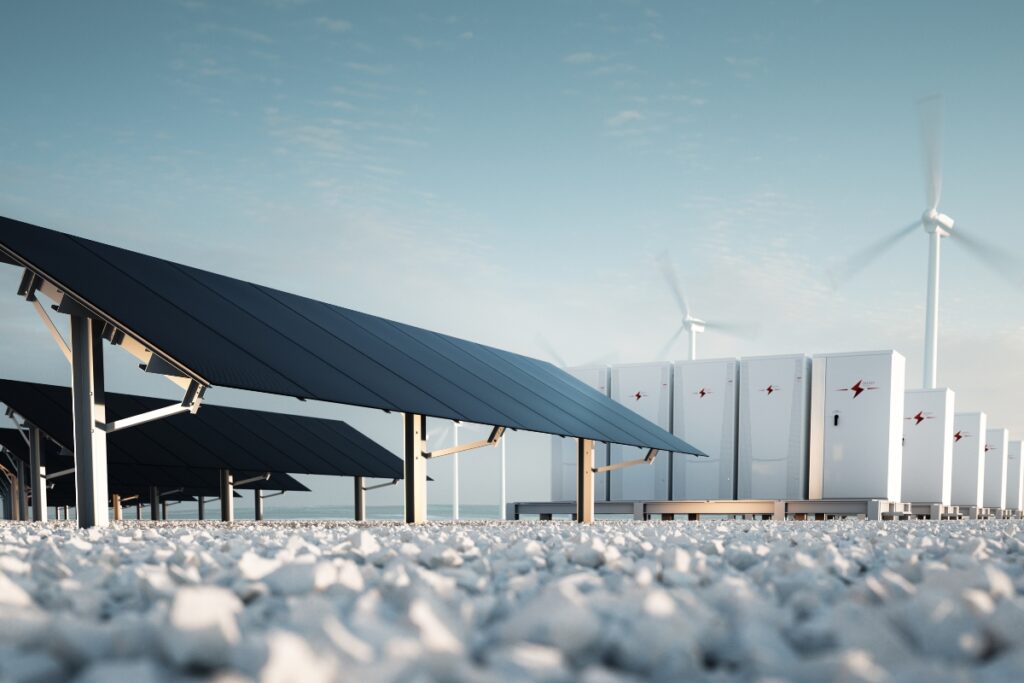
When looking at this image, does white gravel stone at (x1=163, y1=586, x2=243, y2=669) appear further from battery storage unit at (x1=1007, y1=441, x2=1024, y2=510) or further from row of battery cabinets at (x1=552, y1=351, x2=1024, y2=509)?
battery storage unit at (x1=1007, y1=441, x2=1024, y2=510)

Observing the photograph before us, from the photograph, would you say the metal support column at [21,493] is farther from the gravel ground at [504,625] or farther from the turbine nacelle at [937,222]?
the turbine nacelle at [937,222]

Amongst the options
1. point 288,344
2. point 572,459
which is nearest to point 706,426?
point 572,459

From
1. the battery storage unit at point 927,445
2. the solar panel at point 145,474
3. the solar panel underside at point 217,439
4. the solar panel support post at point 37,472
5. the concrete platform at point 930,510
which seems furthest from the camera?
the battery storage unit at point 927,445

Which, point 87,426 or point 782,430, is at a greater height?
point 87,426

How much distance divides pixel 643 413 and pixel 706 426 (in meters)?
2.04

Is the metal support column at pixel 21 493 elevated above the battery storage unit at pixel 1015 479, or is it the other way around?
the metal support column at pixel 21 493

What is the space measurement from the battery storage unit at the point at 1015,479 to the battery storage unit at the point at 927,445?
27.9m

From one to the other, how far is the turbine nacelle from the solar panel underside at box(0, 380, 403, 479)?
21.5 meters

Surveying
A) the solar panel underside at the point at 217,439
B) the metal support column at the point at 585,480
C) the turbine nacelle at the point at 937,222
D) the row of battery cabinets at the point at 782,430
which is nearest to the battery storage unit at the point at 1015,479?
the turbine nacelle at the point at 937,222

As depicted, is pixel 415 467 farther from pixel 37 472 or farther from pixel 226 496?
pixel 37 472

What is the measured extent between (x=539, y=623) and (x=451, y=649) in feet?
1.24

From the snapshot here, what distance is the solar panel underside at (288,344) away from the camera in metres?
8.16

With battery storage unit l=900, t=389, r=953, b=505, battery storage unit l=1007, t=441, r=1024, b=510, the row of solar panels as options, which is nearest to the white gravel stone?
the row of solar panels

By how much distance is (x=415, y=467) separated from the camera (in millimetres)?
11328
